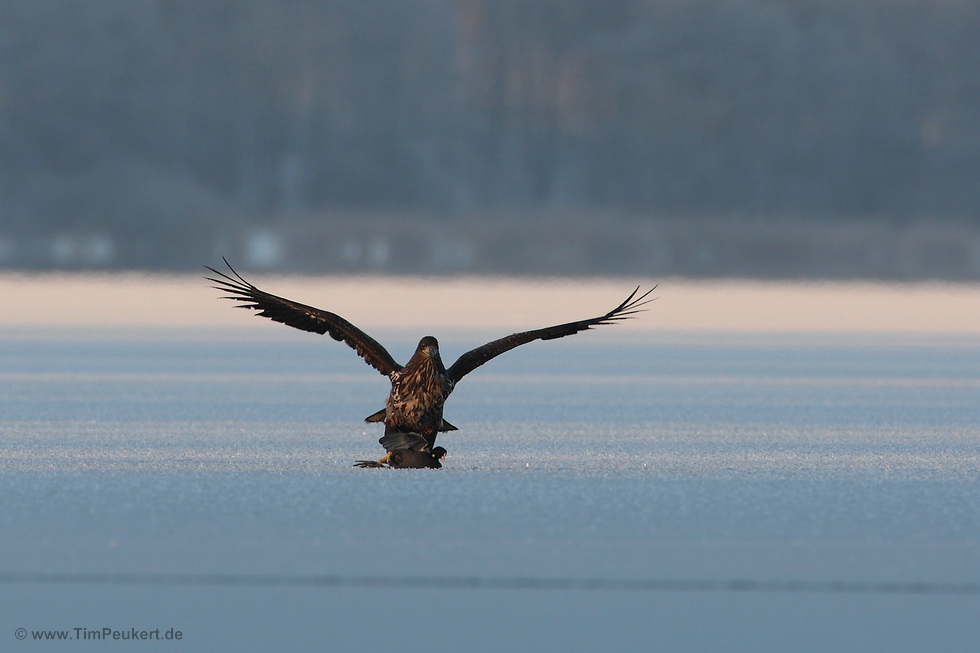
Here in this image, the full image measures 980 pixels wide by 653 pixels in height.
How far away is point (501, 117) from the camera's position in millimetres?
43938

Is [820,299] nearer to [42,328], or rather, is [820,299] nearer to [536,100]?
[42,328]

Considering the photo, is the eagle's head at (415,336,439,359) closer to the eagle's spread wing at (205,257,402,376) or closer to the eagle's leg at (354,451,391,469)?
the eagle's spread wing at (205,257,402,376)

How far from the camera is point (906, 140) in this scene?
43.3 m

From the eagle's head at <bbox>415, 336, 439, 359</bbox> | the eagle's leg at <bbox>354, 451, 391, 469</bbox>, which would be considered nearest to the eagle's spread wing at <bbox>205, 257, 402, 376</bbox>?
the eagle's head at <bbox>415, 336, 439, 359</bbox>

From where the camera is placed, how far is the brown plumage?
5.91 meters

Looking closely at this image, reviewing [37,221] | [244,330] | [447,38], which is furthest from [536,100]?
[244,330]

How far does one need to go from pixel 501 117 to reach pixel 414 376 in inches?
1512

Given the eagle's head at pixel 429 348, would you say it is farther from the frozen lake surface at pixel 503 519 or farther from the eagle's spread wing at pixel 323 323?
the frozen lake surface at pixel 503 519

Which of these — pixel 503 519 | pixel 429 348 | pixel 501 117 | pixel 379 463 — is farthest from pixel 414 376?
→ pixel 501 117

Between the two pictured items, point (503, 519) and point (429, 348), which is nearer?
point (503, 519)

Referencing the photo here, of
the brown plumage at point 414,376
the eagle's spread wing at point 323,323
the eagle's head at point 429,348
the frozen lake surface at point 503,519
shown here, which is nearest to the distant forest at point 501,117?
the frozen lake surface at point 503,519

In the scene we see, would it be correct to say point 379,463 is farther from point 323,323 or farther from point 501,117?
point 501,117

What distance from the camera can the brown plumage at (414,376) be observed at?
5.91 m

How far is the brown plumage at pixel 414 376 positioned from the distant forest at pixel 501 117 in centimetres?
2714
